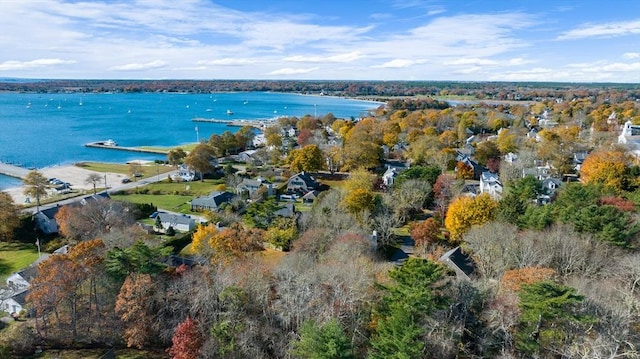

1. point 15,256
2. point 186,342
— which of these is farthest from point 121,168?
point 186,342

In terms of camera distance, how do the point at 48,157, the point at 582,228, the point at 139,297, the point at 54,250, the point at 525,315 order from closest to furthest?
1. the point at 525,315
2. the point at 139,297
3. the point at 582,228
4. the point at 54,250
5. the point at 48,157

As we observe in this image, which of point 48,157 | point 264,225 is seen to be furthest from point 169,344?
point 48,157

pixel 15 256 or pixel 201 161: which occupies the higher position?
pixel 201 161

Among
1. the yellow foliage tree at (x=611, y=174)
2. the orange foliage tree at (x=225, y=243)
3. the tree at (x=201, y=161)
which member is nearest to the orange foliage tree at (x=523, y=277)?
the orange foliage tree at (x=225, y=243)

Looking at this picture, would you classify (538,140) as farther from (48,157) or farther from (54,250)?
(48,157)

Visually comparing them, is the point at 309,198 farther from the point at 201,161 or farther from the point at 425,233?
the point at 201,161

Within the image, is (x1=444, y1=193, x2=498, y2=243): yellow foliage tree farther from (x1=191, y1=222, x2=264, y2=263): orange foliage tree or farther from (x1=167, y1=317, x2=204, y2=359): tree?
(x1=167, y1=317, x2=204, y2=359): tree

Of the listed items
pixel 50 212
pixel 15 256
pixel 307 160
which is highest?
pixel 307 160
